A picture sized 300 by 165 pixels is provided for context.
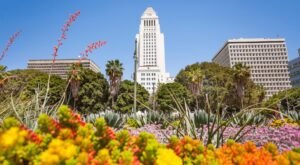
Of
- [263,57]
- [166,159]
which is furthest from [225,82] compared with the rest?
[263,57]

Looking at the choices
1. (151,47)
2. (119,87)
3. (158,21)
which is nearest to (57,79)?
(119,87)

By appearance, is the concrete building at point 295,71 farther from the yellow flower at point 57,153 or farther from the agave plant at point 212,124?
the yellow flower at point 57,153

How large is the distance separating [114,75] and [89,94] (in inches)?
161

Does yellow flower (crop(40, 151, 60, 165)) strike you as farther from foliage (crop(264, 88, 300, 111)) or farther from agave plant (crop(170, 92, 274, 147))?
foliage (crop(264, 88, 300, 111))

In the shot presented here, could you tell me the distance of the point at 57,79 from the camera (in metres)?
33.9

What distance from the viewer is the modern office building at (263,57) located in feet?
403

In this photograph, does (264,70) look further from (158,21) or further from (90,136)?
(90,136)

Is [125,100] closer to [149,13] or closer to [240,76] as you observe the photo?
[240,76]

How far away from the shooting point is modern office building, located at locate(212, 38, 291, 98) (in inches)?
4838

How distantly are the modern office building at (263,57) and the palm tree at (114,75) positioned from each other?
330 ft

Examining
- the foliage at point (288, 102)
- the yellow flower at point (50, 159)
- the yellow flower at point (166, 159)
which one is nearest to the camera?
the yellow flower at point (50, 159)

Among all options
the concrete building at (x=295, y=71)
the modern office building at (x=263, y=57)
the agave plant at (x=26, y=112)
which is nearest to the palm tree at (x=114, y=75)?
the agave plant at (x=26, y=112)

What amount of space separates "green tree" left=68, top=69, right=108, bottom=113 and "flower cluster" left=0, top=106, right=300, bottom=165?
99.6ft

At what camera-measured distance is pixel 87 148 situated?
1397mm
